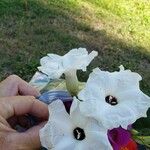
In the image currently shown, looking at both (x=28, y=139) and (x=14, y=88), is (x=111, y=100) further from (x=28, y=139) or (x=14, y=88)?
(x=14, y=88)

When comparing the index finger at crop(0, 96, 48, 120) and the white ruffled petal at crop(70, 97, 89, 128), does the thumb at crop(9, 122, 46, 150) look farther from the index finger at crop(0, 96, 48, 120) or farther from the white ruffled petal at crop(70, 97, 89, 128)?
the white ruffled petal at crop(70, 97, 89, 128)

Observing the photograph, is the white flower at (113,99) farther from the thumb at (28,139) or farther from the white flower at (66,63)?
the thumb at (28,139)

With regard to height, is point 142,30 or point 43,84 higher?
point 43,84

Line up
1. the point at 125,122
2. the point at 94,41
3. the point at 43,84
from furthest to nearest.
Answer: the point at 94,41
the point at 43,84
the point at 125,122

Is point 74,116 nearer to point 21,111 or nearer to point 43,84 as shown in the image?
point 21,111

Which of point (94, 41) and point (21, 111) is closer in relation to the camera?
point (21, 111)

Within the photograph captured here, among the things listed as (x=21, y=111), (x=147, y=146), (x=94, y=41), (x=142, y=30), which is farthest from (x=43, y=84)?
(x=142, y=30)

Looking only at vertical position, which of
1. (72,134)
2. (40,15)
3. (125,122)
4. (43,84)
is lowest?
(40,15)
